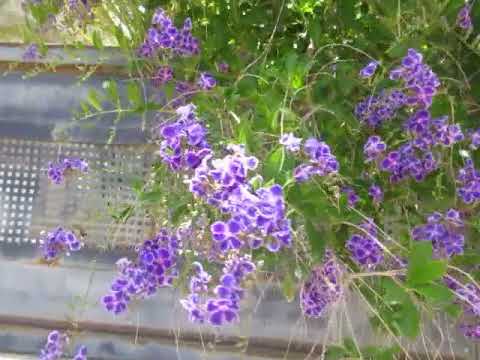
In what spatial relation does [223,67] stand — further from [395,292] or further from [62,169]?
[395,292]

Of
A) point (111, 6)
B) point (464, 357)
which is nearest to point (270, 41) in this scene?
point (111, 6)

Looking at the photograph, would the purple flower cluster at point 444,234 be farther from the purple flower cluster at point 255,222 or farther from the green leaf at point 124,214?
the green leaf at point 124,214

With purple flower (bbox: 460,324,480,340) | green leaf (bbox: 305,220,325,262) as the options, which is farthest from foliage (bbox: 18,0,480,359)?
purple flower (bbox: 460,324,480,340)

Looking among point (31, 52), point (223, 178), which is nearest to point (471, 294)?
point (223, 178)

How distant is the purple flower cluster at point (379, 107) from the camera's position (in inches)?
43.9

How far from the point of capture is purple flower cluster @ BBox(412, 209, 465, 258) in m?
1.05

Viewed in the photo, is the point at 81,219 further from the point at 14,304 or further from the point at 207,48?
the point at 207,48

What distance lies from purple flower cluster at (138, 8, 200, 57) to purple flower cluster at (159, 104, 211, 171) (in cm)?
28

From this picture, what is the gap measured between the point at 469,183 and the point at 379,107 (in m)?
0.21

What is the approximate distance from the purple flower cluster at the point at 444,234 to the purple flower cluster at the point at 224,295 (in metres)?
0.35

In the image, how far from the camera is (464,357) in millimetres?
1530

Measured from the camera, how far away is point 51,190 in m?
1.69

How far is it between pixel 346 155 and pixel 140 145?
584 millimetres

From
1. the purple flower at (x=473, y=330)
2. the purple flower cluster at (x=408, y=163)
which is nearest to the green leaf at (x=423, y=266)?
the purple flower cluster at (x=408, y=163)
